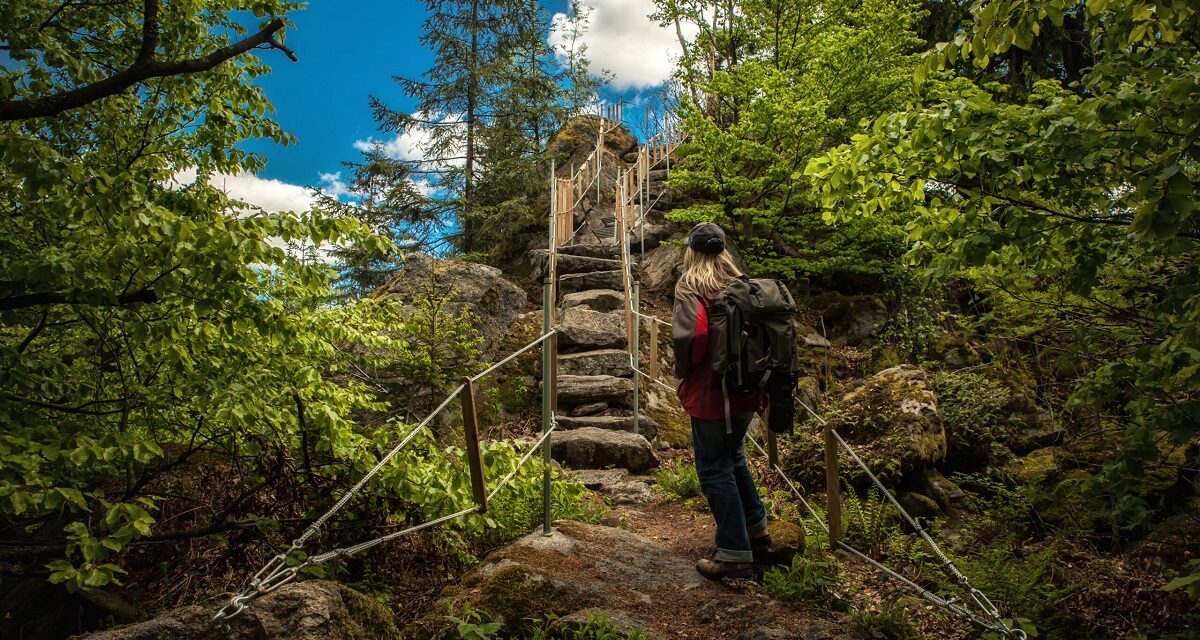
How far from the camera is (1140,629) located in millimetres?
3916

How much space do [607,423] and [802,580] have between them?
433 centimetres

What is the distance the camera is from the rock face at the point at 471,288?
1022cm

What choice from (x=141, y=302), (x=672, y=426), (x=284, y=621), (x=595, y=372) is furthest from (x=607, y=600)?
(x=595, y=372)

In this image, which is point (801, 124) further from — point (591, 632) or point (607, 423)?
point (591, 632)

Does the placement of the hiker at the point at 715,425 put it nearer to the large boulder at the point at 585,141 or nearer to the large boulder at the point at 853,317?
the large boulder at the point at 853,317

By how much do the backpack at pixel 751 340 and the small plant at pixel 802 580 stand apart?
2.94 feet

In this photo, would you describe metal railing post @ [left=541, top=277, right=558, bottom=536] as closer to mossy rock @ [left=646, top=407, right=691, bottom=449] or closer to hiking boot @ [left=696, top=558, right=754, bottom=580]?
hiking boot @ [left=696, top=558, right=754, bottom=580]

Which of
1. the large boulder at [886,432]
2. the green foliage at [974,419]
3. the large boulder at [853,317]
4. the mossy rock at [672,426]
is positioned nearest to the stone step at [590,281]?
the mossy rock at [672,426]

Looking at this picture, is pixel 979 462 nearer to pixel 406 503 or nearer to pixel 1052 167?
pixel 1052 167

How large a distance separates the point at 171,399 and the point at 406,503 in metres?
1.51

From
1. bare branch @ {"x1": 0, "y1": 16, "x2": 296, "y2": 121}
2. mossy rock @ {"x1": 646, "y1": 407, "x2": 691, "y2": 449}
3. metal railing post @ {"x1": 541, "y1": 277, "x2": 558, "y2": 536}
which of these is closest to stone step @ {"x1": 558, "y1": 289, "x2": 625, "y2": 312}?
mossy rock @ {"x1": 646, "y1": 407, "x2": 691, "y2": 449}

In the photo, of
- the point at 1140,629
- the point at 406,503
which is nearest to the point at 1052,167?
the point at 1140,629

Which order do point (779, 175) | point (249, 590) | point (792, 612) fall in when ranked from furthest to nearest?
point (779, 175)
point (792, 612)
point (249, 590)

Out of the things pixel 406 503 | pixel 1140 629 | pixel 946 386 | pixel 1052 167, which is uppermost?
pixel 1052 167
